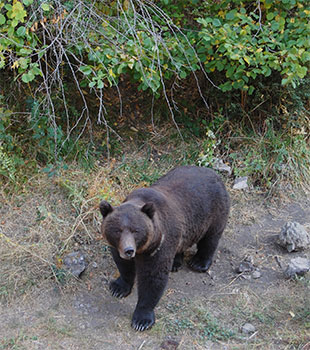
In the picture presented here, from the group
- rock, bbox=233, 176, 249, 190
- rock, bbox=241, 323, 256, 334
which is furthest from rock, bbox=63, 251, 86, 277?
rock, bbox=233, 176, 249, 190

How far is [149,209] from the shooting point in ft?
12.8

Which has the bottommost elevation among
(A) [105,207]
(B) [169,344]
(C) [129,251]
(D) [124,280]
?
(B) [169,344]

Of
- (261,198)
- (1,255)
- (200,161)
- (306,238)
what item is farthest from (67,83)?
(306,238)

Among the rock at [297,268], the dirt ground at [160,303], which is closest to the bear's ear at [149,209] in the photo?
the dirt ground at [160,303]

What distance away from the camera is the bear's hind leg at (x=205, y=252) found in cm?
516

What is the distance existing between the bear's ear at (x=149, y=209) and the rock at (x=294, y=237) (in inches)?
89.4

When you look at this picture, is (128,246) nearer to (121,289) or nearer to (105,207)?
(105,207)

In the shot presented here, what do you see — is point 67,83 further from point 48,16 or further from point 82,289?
point 82,289

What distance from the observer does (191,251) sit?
18.4ft

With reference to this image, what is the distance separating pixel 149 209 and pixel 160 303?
129 cm

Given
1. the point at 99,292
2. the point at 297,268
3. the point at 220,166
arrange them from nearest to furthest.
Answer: the point at 99,292, the point at 297,268, the point at 220,166

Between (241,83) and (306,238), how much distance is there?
2118mm

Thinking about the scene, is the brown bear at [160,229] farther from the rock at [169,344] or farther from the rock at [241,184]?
the rock at [241,184]

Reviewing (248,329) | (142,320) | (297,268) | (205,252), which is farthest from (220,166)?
(142,320)
